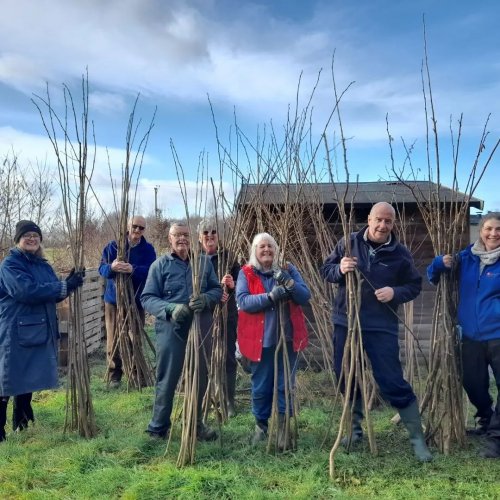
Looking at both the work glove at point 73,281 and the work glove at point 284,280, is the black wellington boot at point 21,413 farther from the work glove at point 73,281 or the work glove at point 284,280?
the work glove at point 284,280

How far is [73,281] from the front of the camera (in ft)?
11.4

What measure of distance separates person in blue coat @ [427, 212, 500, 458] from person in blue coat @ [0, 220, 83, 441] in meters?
2.65

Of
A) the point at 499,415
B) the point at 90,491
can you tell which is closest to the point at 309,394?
the point at 499,415

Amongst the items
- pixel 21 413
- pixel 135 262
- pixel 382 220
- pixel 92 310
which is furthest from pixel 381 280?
pixel 92 310

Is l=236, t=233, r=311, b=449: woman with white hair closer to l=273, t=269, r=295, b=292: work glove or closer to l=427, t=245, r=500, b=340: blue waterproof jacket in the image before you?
l=273, t=269, r=295, b=292: work glove

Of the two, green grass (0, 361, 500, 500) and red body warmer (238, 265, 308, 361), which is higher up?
red body warmer (238, 265, 308, 361)

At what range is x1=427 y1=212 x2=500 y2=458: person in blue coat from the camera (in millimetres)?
3086

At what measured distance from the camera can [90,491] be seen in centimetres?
271

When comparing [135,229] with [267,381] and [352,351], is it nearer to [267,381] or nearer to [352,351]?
[267,381]

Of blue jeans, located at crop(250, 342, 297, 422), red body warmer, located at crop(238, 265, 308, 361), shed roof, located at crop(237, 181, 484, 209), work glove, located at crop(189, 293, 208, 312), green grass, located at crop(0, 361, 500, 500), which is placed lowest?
green grass, located at crop(0, 361, 500, 500)

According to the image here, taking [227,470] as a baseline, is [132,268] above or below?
above

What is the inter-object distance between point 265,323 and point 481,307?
4.55 feet

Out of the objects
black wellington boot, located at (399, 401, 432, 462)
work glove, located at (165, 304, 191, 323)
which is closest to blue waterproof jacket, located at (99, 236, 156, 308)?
work glove, located at (165, 304, 191, 323)

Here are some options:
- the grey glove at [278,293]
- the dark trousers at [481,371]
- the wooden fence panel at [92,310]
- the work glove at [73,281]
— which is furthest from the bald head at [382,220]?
the wooden fence panel at [92,310]
